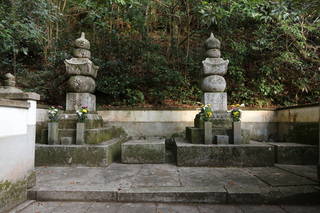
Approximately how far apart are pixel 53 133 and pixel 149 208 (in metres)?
3.17

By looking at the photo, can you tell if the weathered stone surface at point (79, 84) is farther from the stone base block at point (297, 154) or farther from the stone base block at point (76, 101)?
the stone base block at point (297, 154)

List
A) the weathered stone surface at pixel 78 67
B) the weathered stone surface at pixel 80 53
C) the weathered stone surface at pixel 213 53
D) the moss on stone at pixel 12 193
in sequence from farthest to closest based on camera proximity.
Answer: the weathered stone surface at pixel 213 53 < the weathered stone surface at pixel 80 53 < the weathered stone surface at pixel 78 67 < the moss on stone at pixel 12 193

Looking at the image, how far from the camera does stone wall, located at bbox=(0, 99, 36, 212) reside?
7.80ft

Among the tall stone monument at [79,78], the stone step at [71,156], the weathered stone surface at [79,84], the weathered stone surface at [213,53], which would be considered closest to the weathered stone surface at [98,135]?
the stone step at [71,156]

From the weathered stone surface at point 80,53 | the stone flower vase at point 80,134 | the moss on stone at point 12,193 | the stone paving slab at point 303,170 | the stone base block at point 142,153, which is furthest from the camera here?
the weathered stone surface at point 80,53

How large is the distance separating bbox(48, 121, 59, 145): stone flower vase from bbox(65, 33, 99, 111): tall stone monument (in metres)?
0.64

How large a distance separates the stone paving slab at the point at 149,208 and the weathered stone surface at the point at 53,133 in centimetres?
192

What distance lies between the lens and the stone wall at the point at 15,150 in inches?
93.6

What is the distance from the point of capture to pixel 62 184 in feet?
9.68

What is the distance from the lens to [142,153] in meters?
4.42

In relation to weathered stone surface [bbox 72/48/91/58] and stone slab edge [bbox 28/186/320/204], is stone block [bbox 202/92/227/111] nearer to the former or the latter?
stone slab edge [bbox 28/186/320/204]

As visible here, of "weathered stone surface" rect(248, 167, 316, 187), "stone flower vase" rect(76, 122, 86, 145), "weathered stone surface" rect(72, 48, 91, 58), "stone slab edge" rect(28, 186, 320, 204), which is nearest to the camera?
"stone slab edge" rect(28, 186, 320, 204)

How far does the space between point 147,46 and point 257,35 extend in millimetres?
4398

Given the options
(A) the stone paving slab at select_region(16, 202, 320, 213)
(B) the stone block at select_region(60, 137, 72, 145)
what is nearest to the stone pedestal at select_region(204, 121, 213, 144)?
(A) the stone paving slab at select_region(16, 202, 320, 213)
